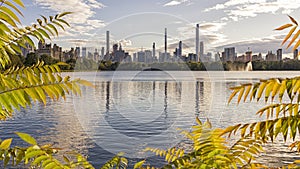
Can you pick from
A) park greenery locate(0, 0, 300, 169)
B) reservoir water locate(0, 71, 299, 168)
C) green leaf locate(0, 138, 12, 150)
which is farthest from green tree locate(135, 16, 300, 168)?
reservoir water locate(0, 71, 299, 168)

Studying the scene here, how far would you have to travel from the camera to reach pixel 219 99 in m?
65.1

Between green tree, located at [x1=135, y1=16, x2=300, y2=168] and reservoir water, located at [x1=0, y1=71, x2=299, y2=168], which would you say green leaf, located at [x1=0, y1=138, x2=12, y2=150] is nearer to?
green tree, located at [x1=135, y1=16, x2=300, y2=168]

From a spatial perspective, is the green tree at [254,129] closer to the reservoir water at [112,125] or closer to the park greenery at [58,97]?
the park greenery at [58,97]

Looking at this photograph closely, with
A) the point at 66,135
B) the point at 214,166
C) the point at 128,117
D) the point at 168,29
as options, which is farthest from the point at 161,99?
the point at 214,166

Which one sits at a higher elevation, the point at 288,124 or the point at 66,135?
the point at 288,124

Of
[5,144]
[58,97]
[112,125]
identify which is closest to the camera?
[5,144]

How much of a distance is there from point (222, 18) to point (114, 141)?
228 ft

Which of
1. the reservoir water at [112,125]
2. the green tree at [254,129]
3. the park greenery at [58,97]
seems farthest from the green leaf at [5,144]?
the reservoir water at [112,125]

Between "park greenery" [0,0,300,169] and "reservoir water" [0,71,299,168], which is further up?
"park greenery" [0,0,300,169]

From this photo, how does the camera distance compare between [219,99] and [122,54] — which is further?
[122,54]

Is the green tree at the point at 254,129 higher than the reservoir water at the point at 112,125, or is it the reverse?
the green tree at the point at 254,129

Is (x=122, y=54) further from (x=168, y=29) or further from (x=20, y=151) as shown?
(x=20, y=151)

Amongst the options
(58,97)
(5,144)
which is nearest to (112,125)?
(58,97)

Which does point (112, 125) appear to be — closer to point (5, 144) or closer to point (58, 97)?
point (58, 97)
